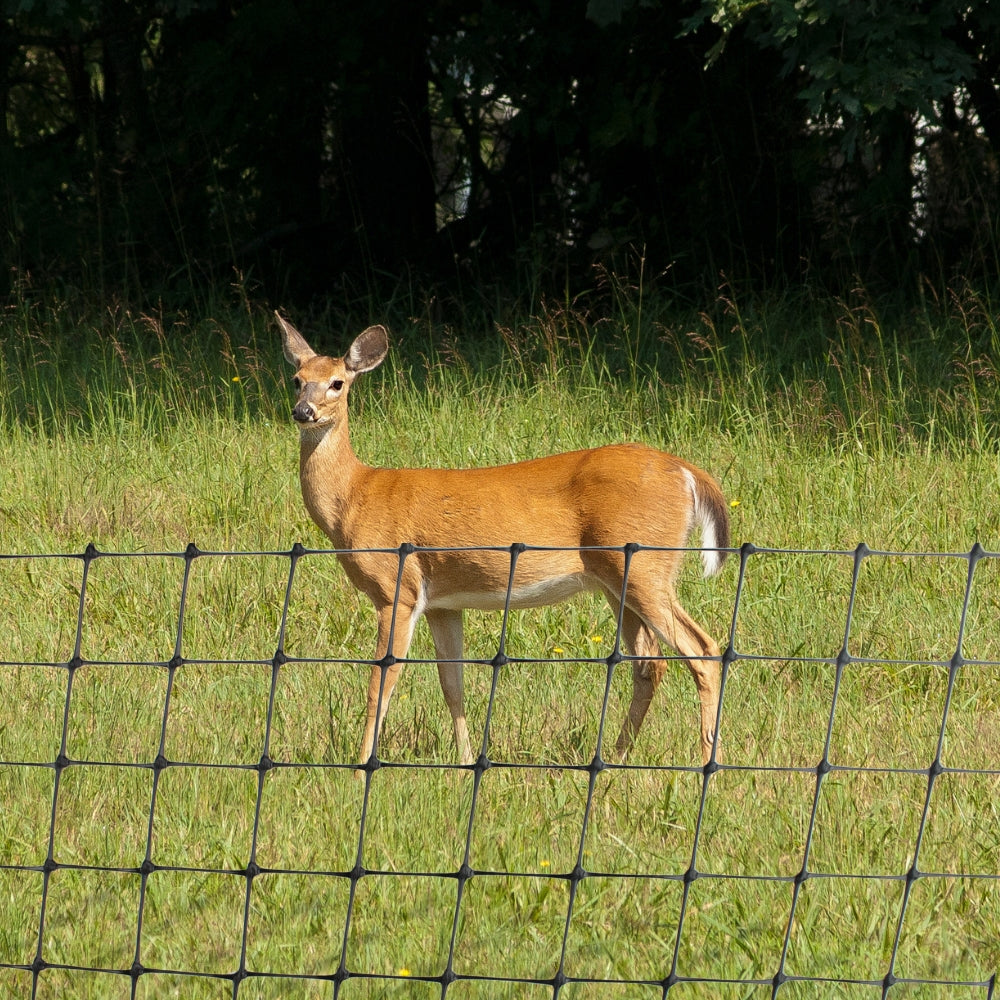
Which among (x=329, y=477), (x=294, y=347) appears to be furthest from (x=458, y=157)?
(x=329, y=477)

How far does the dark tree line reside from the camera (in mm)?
9359

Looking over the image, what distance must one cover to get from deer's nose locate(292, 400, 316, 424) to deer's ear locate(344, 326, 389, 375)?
0.34 m

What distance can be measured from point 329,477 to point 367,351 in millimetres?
478

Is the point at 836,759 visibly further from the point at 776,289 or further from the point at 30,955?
the point at 776,289

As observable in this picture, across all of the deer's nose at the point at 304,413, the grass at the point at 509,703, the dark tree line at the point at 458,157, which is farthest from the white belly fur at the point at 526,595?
the dark tree line at the point at 458,157

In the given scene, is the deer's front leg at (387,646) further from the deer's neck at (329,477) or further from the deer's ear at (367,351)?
the deer's ear at (367,351)

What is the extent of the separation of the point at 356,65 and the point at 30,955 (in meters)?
8.32

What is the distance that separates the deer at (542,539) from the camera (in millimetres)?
4324

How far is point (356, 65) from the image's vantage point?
34.0ft

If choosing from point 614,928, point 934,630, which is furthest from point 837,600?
point 614,928

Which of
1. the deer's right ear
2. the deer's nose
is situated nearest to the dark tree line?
the deer's right ear

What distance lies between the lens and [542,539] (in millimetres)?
4371

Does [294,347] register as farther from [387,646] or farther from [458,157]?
[458,157]

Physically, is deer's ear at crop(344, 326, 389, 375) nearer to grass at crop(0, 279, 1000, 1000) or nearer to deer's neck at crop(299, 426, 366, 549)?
deer's neck at crop(299, 426, 366, 549)
